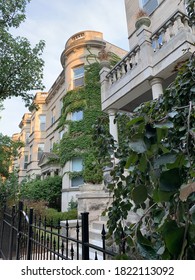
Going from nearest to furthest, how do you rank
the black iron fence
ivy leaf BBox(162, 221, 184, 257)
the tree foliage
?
ivy leaf BBox(162, 221, 184, 257)
the black iron fence
the tree foliage

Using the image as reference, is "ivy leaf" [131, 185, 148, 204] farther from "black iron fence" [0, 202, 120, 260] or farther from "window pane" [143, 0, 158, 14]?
"window pane" [143, 0, 158, 14]

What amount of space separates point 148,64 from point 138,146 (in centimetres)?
613

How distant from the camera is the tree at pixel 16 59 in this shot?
936 centimetres

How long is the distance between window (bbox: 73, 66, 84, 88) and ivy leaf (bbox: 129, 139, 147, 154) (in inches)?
597

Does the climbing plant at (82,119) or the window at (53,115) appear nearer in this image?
the climbing plant at (82,119)

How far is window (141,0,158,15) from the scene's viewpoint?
875cm

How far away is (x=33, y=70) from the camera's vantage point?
9984 millimetres

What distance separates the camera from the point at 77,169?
14.1 m

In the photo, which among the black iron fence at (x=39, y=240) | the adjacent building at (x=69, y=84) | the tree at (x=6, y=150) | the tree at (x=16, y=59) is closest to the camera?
the black iron fence at (x=39, y=240)

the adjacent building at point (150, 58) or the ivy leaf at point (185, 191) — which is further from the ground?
the adjacent building at point (150, 58)

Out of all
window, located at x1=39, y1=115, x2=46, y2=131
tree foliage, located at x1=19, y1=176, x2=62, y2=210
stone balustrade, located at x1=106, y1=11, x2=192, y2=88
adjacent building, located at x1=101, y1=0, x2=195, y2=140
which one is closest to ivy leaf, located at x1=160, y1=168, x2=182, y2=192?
adjacent building, located at x1=101, y1=0, x2=195, y2=140

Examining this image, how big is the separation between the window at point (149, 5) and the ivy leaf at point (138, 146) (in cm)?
968

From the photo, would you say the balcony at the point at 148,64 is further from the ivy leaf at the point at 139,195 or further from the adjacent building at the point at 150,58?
the ivy leaf at the point at 139,195

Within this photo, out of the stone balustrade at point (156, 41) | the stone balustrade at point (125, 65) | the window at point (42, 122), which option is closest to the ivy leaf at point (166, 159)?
the stone balustrade at point (156, 41)
